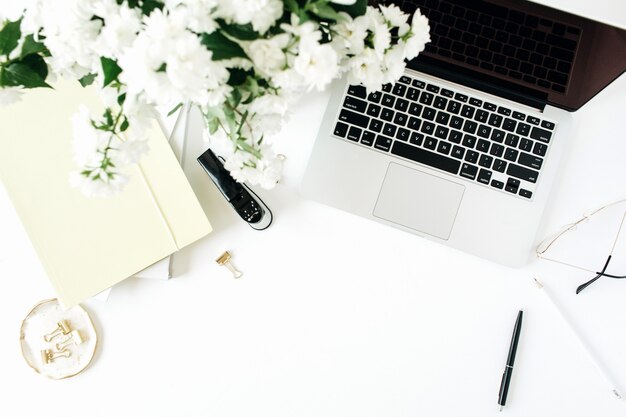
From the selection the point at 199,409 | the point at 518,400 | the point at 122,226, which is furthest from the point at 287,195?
the point at 518,400

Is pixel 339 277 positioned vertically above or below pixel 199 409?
above

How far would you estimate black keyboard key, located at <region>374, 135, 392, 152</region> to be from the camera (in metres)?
0.82

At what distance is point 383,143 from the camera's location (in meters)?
0.82

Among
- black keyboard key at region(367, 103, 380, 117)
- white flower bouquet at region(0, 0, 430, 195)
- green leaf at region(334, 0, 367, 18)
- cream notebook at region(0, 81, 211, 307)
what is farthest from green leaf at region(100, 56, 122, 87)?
black keyboard key at region(367, 103, 380, 117)

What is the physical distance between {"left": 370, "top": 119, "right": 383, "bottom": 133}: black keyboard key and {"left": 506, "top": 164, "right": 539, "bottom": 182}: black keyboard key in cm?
21

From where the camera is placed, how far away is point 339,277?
0.84 meters

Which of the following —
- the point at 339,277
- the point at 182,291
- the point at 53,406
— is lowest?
the point at 53,406

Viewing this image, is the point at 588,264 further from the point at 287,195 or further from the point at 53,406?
the point at 53,406

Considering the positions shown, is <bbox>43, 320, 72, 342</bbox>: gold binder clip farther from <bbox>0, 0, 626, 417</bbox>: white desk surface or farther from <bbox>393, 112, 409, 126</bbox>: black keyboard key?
<bbox>393, 112, 409, 126</bbox>: black keyboard key

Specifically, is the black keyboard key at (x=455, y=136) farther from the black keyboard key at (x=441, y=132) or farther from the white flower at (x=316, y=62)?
the white flower at (x=316, y=62)

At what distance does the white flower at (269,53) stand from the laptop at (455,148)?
0.39 m

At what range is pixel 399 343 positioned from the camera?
0.84 m

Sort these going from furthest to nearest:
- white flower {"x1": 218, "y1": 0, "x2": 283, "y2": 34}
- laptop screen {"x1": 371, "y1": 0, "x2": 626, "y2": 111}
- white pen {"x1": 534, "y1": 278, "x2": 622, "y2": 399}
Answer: white pen {"x1": 534, "y1": 278, "x2": 622, "y2": 399}
laptop screen {"x1": 371, "y1": 0, "x2": 626, "y2": 111}
white flower {"x1": 218, "y1": 0, "x2": 283, "y2": 34}

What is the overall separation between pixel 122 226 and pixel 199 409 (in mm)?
325
